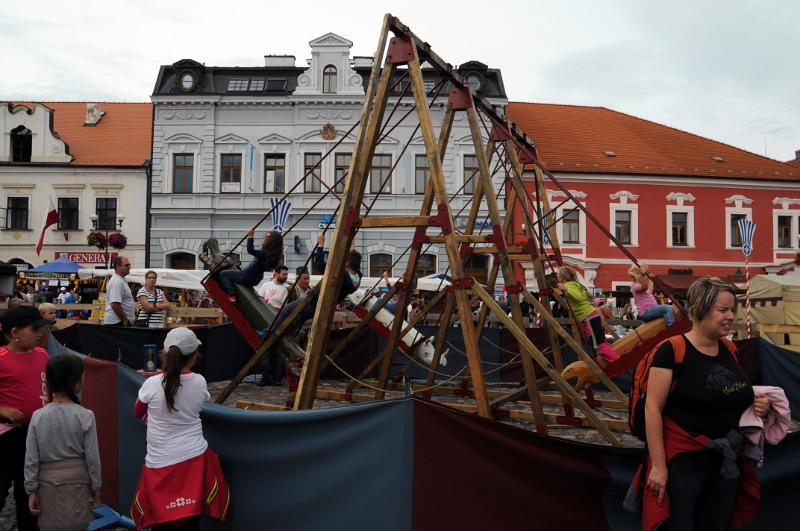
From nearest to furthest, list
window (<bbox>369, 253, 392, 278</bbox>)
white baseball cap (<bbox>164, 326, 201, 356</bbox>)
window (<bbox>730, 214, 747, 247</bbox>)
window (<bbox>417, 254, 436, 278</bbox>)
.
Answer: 1. white baseball cap (<bbox>164, 326, 201, 356</bbox>)
2. window (<bbox>417, 254, 436, 278</bbox>)
3. window (<bbox>369, 253, 392, 278</bbox>)
4. window (<bbox>730, 214, 747, 247</bbox>)

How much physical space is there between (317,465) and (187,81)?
29.7 m

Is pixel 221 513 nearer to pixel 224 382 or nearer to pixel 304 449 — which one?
pixel 304 449

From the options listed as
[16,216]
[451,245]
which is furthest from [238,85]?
[451,245]

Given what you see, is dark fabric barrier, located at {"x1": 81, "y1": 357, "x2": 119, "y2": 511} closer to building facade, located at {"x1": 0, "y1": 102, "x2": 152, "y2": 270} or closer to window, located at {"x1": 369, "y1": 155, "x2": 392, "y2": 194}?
window, located at {"x1": 369, "y1": 155, "x2": 392, "y2": 194}

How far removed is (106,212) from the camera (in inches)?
1245

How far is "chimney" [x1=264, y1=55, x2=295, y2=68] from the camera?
33.0 m

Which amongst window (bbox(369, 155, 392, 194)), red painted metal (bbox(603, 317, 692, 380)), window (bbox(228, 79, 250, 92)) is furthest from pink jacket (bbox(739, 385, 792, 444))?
window (bbox(228, 79, 250, 92))

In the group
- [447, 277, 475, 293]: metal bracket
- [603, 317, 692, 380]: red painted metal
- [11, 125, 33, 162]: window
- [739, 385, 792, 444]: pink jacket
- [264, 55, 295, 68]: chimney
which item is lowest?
[603, 317, 692, 380]: red painted metal

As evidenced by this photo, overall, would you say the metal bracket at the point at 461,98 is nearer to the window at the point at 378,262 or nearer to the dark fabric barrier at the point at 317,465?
the dark fabric barrier at the point at 317,465

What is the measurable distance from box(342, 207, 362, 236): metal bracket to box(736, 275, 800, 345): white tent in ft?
55.7

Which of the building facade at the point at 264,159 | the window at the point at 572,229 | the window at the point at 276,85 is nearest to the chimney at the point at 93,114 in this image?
the building facade at the point at 264,159

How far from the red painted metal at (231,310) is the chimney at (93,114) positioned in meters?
31.4

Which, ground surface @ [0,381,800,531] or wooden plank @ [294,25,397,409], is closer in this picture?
wooden plank @ [294,25,397,409]

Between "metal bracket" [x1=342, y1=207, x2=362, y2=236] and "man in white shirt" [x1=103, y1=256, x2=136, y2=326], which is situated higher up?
"metal bracket" [x1=342, y1=207, x2=362, y2=236]
